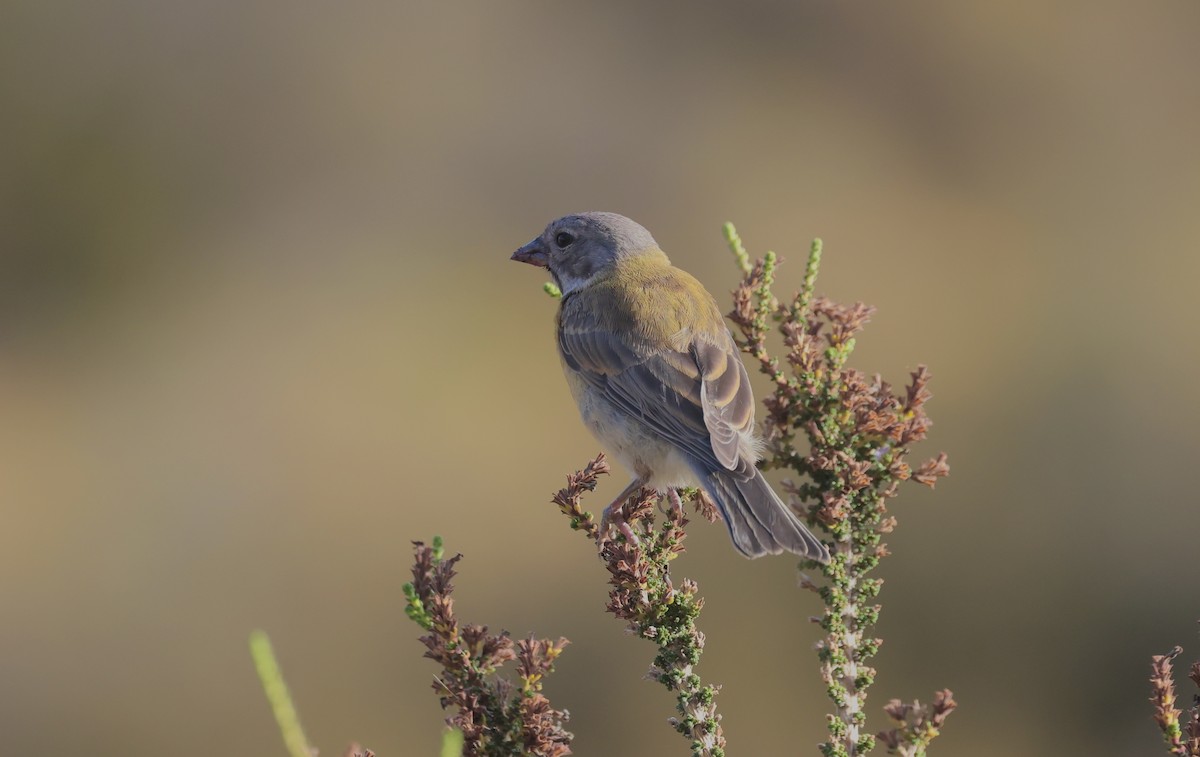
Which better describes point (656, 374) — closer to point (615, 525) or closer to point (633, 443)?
point (633, 443)

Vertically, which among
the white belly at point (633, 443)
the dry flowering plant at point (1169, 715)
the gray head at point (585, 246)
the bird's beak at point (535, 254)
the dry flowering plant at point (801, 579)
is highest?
the bird's beak at point (535, 254)

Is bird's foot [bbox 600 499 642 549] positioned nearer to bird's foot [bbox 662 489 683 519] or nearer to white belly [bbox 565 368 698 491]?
bird's foot [bbox 662 489 683 519]

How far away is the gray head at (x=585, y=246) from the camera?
16.7 ft

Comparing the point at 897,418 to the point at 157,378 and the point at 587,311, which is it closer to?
the point at 587,311

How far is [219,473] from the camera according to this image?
9273 millimetres

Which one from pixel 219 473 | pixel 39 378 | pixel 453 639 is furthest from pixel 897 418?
pixel 39 378

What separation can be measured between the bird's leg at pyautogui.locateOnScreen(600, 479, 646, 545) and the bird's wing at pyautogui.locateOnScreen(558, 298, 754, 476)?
224 millimetres

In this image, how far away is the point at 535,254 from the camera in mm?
5238

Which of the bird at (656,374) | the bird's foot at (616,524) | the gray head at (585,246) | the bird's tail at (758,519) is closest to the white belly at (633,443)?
the bird at (656,374)

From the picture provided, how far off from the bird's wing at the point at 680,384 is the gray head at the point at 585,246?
44 cm

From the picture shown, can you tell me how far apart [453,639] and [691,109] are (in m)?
9.30

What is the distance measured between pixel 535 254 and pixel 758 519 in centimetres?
211

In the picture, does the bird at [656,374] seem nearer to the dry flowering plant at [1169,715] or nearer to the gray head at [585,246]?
the gray head at [585,246]

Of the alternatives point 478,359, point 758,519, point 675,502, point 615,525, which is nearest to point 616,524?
point 615,525
